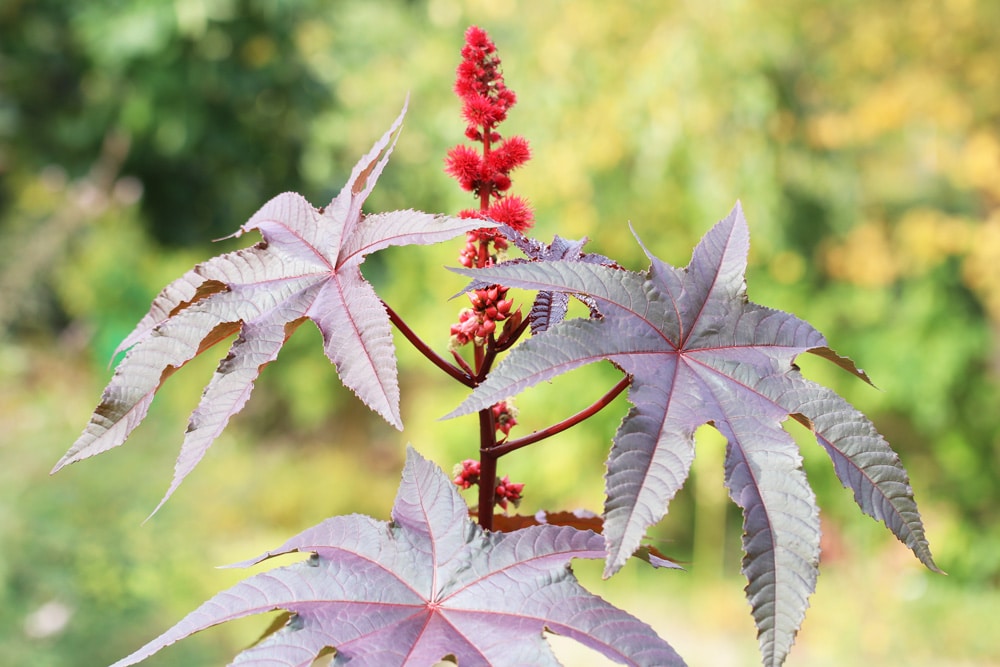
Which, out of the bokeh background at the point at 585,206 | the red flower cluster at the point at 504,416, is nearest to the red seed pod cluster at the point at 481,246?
the red flower cluster at the point at 504,416

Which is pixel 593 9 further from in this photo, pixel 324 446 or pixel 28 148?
pixel 324 446

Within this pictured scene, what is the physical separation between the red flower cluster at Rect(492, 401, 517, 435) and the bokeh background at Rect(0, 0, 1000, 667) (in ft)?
10.7

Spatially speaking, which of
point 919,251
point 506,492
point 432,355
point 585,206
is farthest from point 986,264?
point 432,355

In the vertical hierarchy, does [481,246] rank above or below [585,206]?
below

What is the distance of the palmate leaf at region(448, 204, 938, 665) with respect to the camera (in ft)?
1.76

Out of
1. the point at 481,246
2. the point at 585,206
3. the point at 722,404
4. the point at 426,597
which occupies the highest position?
the point at 585,206

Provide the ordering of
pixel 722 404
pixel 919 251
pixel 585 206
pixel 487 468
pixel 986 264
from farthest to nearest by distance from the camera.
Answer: pixel 585 206 → pixel 919 251 → pixel 986 264 → pixel 487 468 → pixel 722 404

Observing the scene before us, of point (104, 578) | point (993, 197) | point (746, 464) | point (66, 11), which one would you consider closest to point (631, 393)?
point (746, 464)

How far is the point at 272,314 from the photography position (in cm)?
66

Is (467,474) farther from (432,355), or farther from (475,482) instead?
(432,355)

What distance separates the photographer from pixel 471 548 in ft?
2.12

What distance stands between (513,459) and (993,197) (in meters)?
3.41

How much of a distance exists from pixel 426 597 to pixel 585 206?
5.10 m

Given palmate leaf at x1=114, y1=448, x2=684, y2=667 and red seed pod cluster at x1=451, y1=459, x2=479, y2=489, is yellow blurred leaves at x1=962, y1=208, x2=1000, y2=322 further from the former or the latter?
palmate leaf at x1=114, y1=448, x2=684, y2=667
